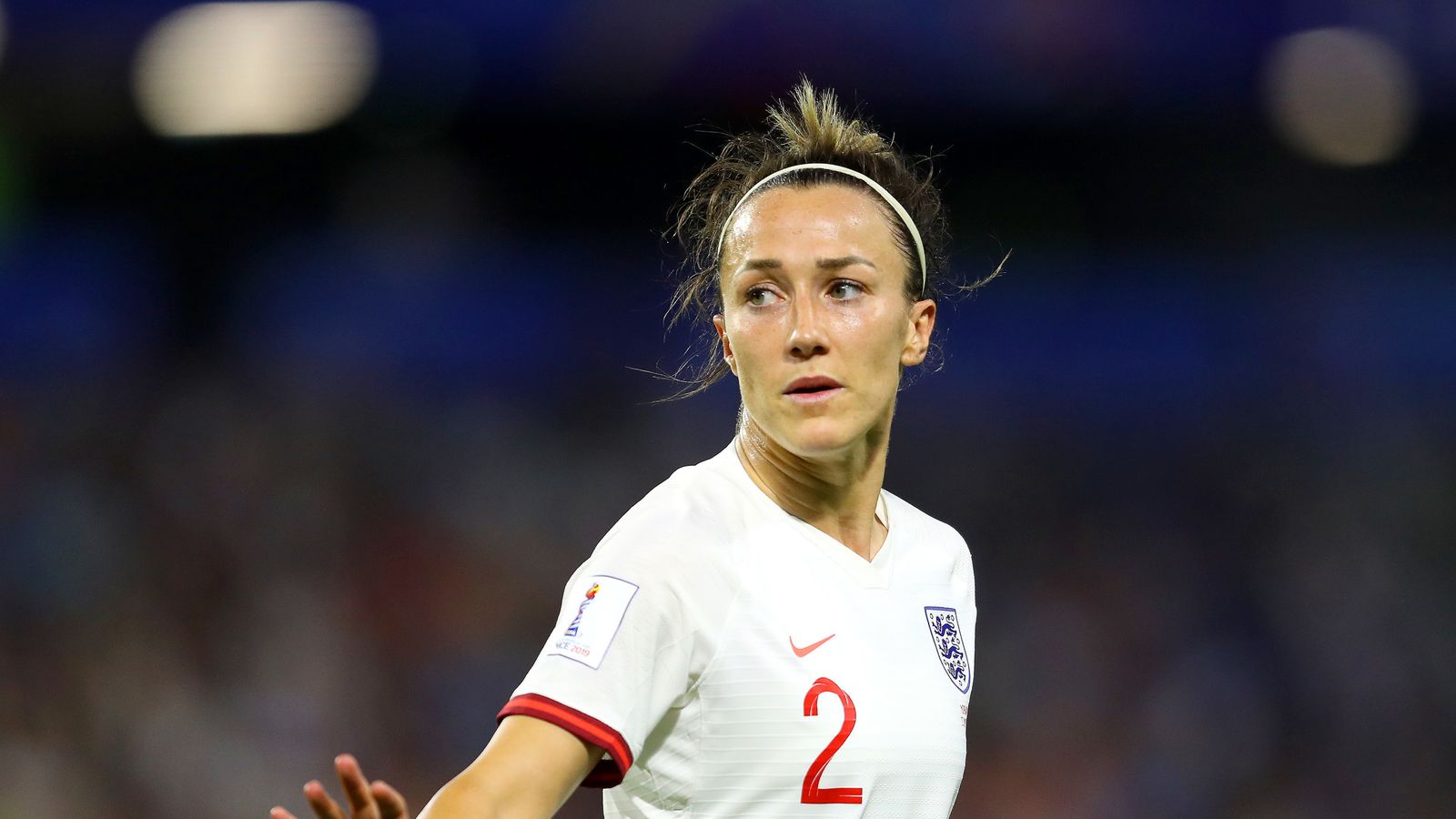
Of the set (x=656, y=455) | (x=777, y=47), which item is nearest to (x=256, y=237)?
(x=656, y=455)

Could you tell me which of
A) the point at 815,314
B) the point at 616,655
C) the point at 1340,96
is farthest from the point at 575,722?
the point at 1340,96

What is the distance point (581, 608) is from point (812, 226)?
924 millimetres

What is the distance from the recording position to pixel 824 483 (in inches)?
108

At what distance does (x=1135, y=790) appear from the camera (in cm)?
670

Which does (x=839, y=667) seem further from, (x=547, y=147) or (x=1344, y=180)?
(x=1344, y=180)

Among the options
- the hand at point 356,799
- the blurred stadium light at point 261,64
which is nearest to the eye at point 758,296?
the hand at point 356,799

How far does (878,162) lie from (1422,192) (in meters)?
6.31

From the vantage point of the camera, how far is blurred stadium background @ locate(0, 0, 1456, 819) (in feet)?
22.8

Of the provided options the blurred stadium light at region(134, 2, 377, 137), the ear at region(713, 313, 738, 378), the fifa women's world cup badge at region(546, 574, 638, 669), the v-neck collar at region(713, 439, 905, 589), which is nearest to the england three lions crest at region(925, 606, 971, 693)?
the v-neck collar at region(713, 439, 905, 589)

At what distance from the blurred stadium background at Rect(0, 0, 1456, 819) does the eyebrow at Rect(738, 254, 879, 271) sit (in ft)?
15.2

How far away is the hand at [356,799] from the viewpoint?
5.77 ft

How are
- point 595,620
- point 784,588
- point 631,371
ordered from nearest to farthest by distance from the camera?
1. point 595,620
2. point 784,588
3. point 631,371

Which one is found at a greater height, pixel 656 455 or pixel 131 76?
pixel 131 76

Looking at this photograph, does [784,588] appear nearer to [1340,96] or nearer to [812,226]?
[812,226]
